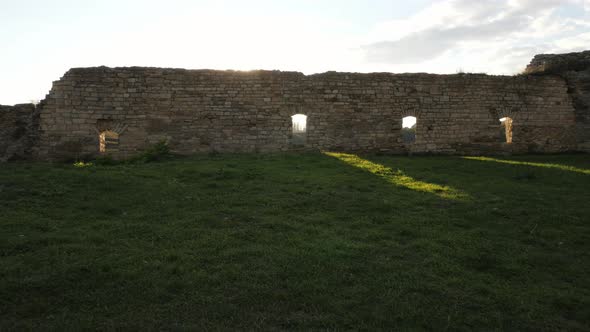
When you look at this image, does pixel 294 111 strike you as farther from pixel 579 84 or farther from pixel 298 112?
pixel 579 84

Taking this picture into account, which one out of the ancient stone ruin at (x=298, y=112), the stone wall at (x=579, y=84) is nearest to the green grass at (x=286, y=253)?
the ancient stone ruin at (x=298, y=112)

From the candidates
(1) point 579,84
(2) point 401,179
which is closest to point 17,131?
(2) point 401,179

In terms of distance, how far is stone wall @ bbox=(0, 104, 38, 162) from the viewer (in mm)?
12586

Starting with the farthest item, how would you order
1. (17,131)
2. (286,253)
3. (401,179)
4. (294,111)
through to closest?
(294,111)
(17,131)
(401,179)
(286,253)

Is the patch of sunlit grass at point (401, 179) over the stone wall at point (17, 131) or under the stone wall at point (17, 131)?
under

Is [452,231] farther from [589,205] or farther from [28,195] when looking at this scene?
[28,195]

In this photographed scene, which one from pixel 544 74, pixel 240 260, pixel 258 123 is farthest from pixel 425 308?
pixel 544 74

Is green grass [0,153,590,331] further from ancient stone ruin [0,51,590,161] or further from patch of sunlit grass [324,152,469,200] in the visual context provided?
ancient stone ruin [0,51,590,161]

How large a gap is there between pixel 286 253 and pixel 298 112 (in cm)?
931

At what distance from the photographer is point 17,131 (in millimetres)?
13094

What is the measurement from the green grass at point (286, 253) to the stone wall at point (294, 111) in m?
4.06

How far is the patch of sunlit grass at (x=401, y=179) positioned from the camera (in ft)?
28.2

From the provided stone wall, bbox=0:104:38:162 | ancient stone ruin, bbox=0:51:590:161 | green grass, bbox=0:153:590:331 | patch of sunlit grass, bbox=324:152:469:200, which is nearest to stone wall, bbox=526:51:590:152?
ancient stone ruin, bbox=0:51:590:161

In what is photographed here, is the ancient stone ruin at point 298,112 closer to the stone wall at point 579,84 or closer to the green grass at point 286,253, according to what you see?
the stone wall at point 579,84
